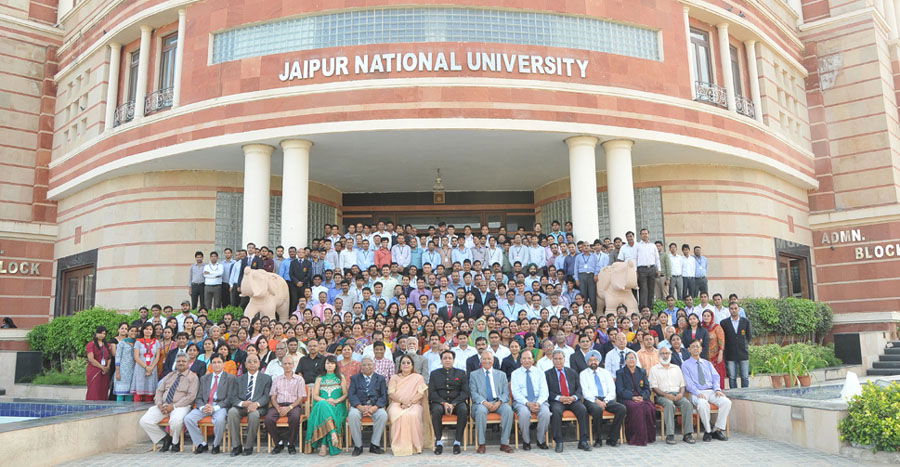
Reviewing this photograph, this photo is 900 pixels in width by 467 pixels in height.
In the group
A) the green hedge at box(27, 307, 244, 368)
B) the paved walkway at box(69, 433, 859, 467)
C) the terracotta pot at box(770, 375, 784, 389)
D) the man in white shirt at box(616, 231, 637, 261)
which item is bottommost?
the paved walkway at box(69, 433, 859, 467)

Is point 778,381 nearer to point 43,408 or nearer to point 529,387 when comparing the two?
point 529,387

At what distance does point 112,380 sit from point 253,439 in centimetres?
410

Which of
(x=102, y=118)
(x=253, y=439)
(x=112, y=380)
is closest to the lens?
(x=253, y=439)

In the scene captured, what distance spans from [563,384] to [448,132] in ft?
24.2

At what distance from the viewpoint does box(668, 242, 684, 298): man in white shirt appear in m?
14.7

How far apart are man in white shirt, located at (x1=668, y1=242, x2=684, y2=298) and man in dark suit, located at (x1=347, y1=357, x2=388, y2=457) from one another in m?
7.95

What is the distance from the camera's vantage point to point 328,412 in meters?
8.80

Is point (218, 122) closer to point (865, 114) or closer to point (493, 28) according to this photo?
point (493, 28)

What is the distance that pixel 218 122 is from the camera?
15.7 metres

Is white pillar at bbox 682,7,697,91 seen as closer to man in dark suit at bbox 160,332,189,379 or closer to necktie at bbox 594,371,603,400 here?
necktie at bbox 594,371,603,400

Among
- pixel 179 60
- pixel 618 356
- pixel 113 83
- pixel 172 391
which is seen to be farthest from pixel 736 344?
pixel 113 83

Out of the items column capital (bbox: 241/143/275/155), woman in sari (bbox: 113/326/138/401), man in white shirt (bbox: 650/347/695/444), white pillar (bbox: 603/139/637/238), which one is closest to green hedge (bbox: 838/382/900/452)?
man in white shirt (bbox: 650/347/695/444)

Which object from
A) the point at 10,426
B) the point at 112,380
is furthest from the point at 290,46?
the point at 10,426

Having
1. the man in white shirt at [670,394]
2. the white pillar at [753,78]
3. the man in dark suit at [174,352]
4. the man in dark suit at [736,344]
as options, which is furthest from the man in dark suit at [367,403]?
the white pillar at [753,78]
